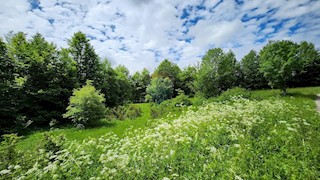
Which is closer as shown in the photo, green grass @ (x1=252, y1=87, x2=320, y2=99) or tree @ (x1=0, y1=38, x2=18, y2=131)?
tree @ (x1=0, y1=38, x2=18, y2=131)

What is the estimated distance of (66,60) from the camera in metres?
19.2

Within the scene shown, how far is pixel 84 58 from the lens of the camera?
25.5 meters

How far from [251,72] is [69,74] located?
45.9 meters

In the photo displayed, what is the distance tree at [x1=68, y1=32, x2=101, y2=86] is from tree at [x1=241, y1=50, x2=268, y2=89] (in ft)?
132

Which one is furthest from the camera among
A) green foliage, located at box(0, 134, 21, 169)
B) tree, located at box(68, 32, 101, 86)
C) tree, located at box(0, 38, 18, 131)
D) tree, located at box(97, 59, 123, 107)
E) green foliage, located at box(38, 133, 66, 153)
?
tree, located at box(97, 59, 123, 107)

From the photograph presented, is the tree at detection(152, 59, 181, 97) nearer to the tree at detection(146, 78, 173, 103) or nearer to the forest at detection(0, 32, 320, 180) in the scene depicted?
the forest at detection(0, 32, 320, 180)

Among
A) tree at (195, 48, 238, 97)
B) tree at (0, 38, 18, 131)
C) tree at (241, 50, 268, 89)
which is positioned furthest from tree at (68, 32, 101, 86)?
tree at (241, 50, 268, 89)

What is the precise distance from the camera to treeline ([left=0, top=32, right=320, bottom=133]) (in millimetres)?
14641

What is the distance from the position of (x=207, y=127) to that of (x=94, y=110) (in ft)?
33.9

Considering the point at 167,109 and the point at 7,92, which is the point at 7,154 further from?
the point at 167,109

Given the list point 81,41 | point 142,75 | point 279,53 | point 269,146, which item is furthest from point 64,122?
point 142,75

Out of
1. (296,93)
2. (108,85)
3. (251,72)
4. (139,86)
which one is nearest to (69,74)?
(108,85)

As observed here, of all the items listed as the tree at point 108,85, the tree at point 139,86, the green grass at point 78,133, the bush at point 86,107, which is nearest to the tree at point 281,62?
the green grass at point 78,133

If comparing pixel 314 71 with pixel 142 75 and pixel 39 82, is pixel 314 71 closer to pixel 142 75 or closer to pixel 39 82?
pixel 142 75
